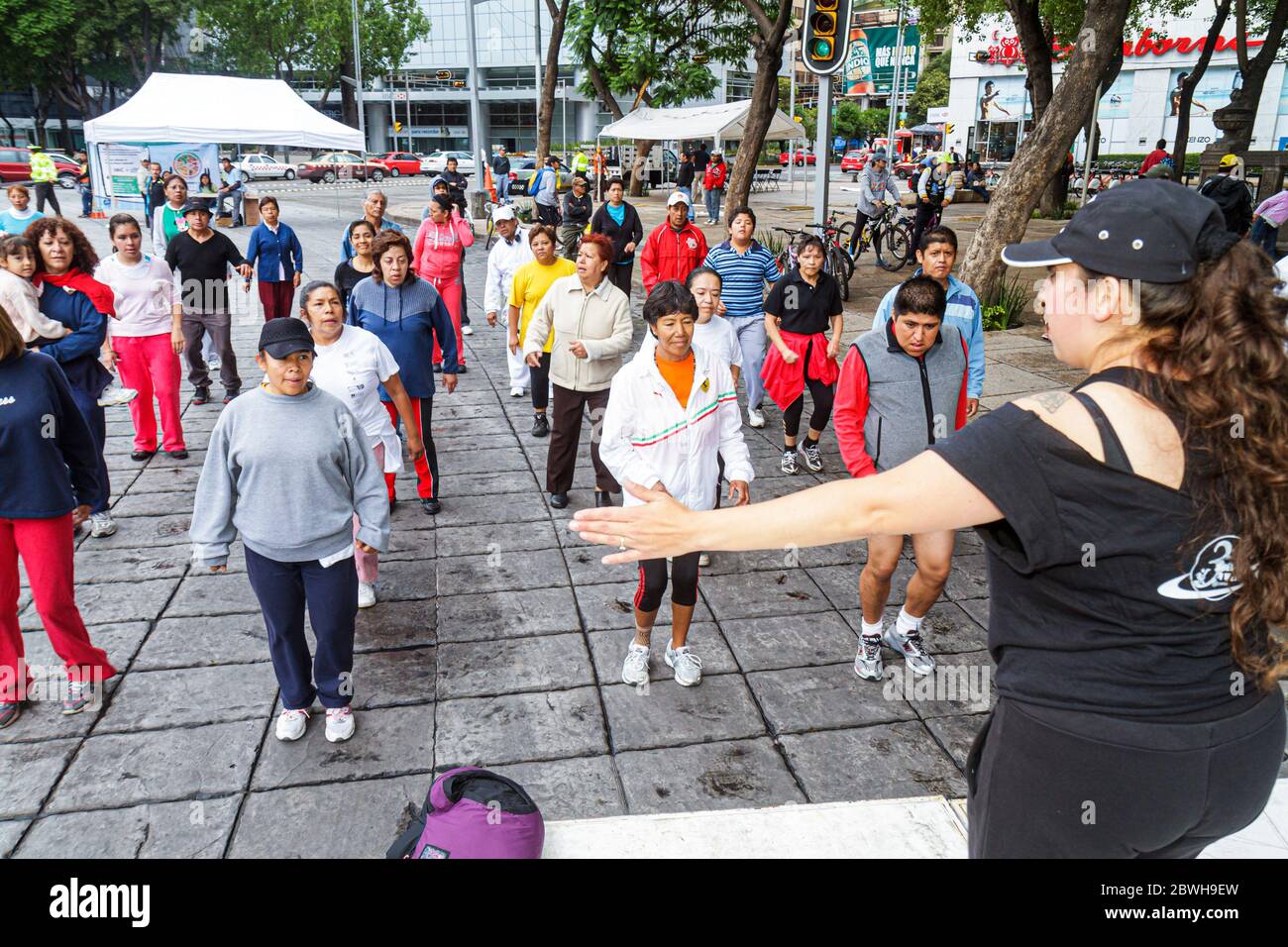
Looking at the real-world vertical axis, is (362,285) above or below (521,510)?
above

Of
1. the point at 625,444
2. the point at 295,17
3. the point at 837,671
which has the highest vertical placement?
the point at 295,17

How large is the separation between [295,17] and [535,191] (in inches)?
1702

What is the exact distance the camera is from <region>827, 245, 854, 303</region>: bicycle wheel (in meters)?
13.1

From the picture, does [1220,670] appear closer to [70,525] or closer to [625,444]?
[625,444]

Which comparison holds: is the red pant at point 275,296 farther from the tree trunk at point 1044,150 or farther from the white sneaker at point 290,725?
the tree trunk at point 1044,150

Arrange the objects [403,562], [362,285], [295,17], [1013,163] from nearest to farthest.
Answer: [403,562]
[362,285]
[1013,163]
[295,17]

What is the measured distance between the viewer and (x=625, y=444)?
169 inches

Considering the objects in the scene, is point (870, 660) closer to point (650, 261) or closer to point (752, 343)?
point (752, 343)

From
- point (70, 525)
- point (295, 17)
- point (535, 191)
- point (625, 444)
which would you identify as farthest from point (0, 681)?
point (295, 17)

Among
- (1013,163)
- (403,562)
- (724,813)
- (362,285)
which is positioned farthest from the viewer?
(1013,163)

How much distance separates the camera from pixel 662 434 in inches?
169

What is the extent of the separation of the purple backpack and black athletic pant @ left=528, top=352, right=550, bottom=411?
5187 millimetres

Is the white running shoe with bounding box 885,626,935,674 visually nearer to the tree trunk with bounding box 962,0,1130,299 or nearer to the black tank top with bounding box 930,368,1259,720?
the black tank top with bounding box 930,368,1259,720

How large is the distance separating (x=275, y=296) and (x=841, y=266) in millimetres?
7604
